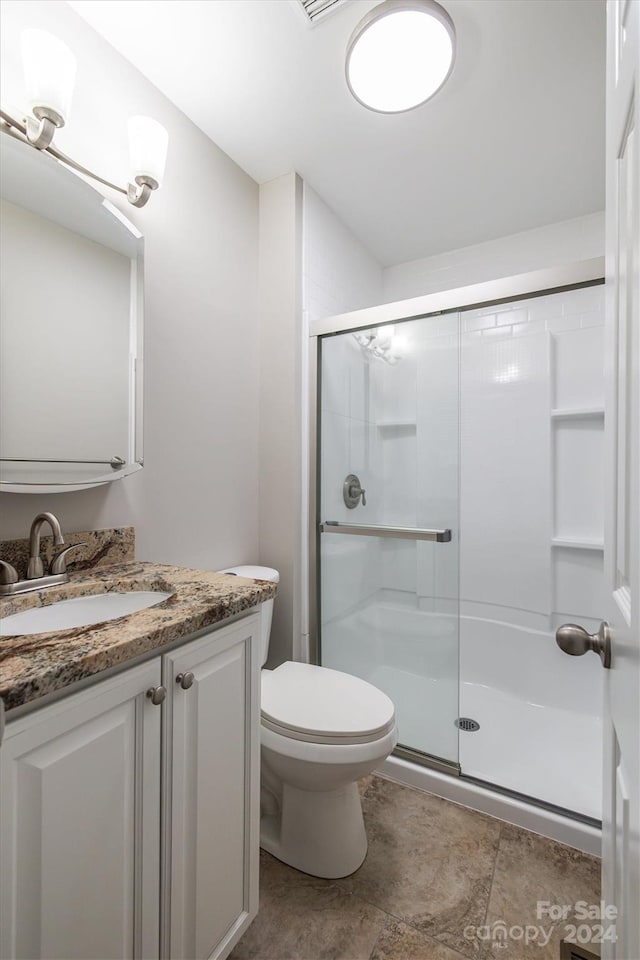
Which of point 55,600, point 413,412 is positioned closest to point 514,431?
point 413,412

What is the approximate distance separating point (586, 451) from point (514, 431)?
1.11ft

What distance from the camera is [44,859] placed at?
615 mm

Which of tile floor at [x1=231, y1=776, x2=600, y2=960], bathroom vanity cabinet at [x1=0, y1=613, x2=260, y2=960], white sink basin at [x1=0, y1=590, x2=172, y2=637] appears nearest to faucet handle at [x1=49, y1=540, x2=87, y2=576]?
white sink basin at [x1=0, y1=590, x2=172, y2=637]

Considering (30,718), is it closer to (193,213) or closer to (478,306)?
(193,213)

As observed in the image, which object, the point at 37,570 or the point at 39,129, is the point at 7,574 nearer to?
the point at 37,570

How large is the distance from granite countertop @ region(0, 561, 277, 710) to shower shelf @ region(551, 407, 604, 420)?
1761 millimetres

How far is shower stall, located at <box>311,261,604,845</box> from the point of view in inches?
68.6

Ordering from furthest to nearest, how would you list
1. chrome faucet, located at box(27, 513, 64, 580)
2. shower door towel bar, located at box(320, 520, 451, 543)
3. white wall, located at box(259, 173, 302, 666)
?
white wall, located at box(259, 173, 302, 666), shower door towel bar, located at box(320, 520, 451, 543), chrome faucet, located at box(27, 513, 64, 580)

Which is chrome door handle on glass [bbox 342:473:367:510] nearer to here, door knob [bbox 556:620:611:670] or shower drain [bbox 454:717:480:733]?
shower drain [bbox 454:717:480:733]

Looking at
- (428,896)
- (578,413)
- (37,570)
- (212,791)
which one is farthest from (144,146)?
(428,896)

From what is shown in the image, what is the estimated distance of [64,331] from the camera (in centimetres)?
120

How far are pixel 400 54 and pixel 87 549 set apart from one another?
1722mm

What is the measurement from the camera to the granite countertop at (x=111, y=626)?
605 millimetres

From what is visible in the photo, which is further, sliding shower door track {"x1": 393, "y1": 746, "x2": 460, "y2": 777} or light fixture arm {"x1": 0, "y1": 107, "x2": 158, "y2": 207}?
sliding shower door track {"x1": 393, "y1": 746, "x2": 460, "y2": 777}
